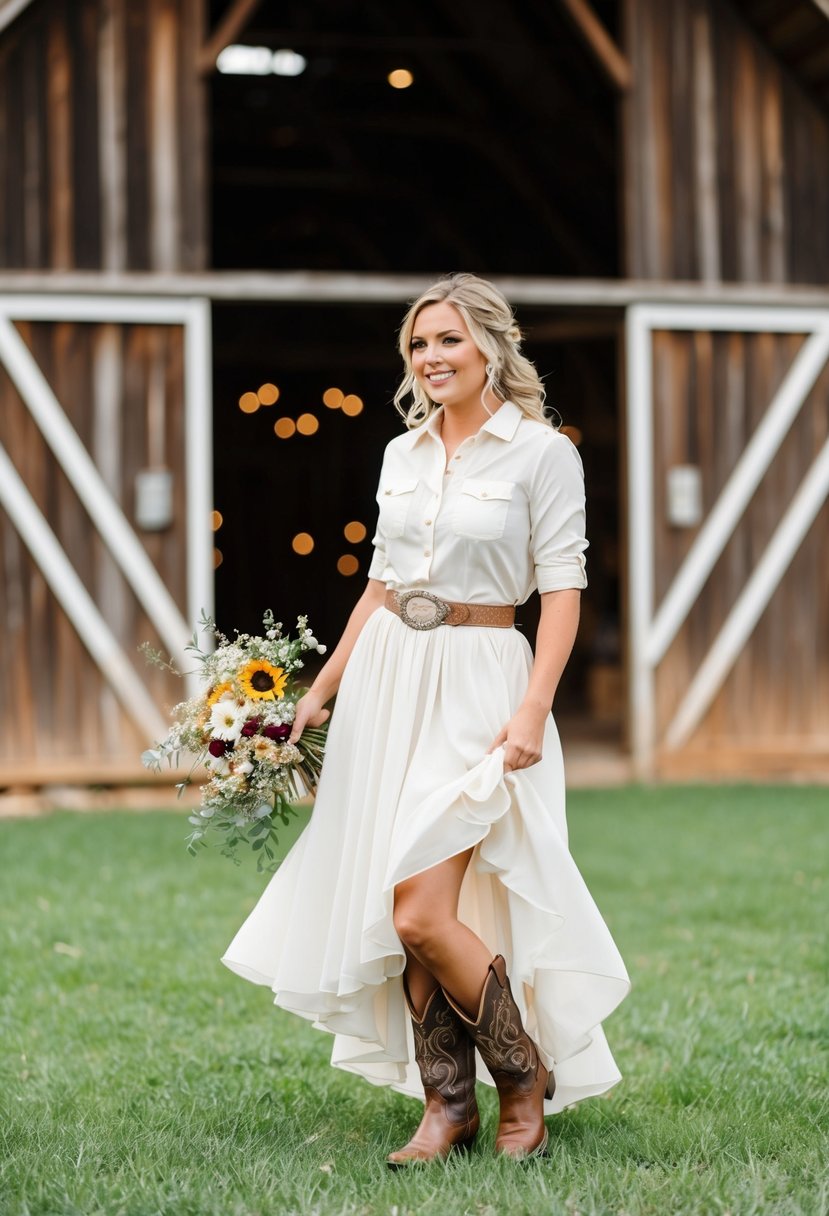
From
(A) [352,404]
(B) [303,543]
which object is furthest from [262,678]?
(B) [303,543]

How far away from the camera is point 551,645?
10.8 ft

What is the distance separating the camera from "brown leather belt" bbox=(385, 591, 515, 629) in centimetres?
340

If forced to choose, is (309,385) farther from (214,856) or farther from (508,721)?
(508,721)

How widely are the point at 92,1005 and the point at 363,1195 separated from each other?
2.00 m

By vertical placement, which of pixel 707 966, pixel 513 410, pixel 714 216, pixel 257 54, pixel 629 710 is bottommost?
pixel 707 966

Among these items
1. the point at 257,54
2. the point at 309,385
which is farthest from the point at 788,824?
the point at 309,385

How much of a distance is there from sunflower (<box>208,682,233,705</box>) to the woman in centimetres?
19

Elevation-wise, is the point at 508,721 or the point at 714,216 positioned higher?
A: the point at 714,216

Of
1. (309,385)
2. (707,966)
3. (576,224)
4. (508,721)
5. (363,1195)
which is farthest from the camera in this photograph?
(309,385)

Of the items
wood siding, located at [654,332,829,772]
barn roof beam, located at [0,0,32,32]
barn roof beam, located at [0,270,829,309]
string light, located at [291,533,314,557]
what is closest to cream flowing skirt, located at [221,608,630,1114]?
barn roof beam, located at [0,270,829,309]

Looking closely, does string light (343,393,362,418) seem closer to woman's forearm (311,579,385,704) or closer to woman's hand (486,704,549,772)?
woman's forearm (311,579,385,704)

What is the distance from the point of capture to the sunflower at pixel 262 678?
3453mm

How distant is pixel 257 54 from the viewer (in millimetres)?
15883

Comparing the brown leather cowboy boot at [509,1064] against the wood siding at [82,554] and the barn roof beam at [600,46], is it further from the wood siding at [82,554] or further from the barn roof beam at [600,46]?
the barn roof beam at [600,46]
